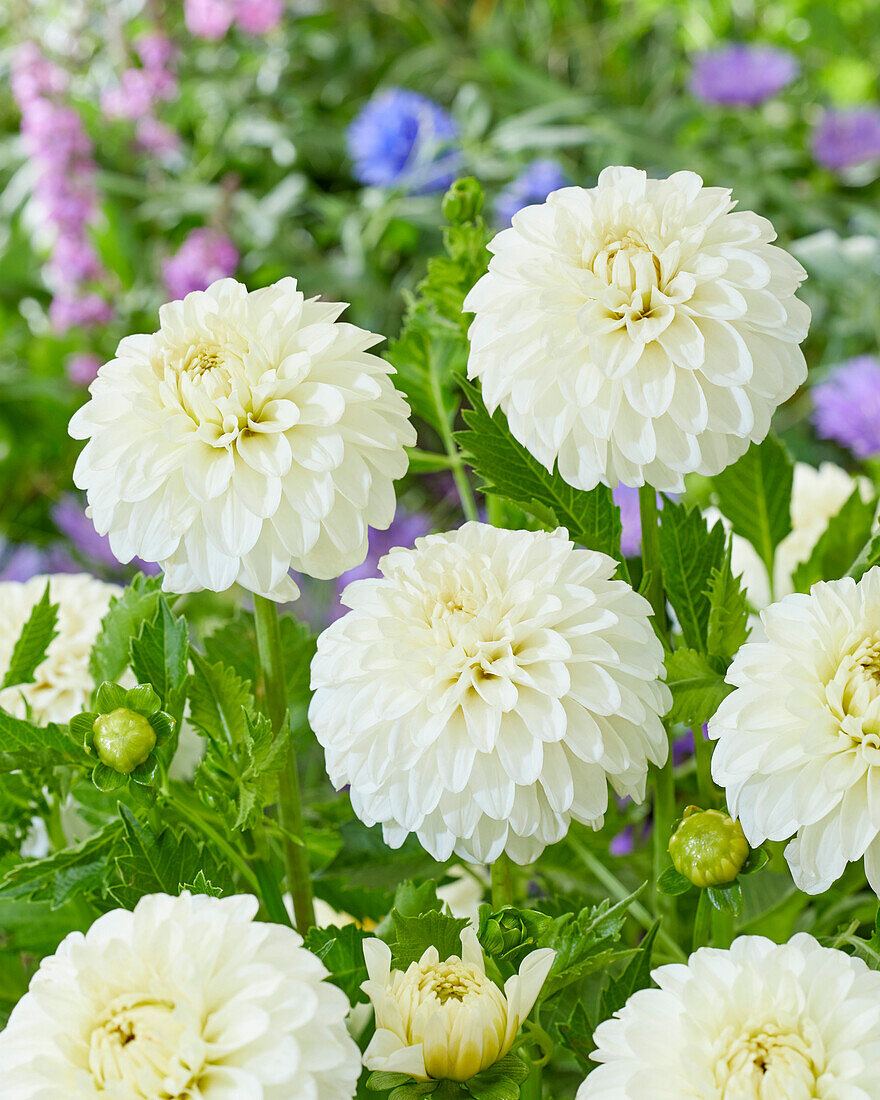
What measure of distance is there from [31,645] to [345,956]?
0.11m

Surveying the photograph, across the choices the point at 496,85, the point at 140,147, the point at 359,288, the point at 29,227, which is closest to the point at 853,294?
the point at 359,288

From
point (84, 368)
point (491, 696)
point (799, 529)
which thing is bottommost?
point (84, 368)

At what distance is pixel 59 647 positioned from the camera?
328 millimetres

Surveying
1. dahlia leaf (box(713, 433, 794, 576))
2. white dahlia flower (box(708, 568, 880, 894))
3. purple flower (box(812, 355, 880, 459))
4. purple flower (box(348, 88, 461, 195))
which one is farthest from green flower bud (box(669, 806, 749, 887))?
purple flower (box(348, 88, 461, 195))

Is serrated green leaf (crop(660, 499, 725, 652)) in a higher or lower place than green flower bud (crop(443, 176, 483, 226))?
lower

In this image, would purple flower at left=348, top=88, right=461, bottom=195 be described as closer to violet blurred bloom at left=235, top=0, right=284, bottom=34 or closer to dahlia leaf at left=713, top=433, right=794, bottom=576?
violet blurred bloom at left=235, top=0, right=284, bottom=34

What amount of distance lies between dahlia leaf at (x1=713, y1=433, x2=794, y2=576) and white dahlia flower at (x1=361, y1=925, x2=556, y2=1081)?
5.7 inches

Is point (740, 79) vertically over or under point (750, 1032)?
under

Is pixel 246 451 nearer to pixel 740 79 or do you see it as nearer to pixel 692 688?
pixel 692 688

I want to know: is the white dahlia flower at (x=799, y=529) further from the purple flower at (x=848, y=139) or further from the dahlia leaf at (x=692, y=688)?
the purple flower at (x=848, y=139)

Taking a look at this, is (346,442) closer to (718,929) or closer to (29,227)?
(718,929)

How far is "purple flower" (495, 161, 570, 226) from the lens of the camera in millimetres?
850

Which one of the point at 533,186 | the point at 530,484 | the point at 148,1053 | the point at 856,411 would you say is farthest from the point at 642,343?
the point at 533,186

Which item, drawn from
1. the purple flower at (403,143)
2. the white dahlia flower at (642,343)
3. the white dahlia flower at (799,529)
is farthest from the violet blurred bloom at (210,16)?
the white dahlia flower at (642,343)
